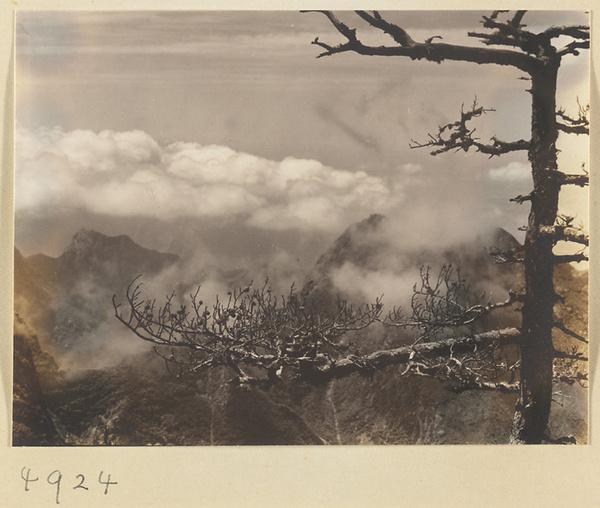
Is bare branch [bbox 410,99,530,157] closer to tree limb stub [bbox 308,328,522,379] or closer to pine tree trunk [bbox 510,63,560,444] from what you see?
pine tree trunk [bbox 510,63,560,444]

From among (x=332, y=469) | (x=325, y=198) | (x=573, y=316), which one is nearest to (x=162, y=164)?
(x=325, y=198)

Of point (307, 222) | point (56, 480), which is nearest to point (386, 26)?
point (307, 222)

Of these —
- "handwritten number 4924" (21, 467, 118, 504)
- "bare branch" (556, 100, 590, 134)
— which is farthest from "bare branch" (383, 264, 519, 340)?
"handwritten number 4924" (21, 467, 118, 504)

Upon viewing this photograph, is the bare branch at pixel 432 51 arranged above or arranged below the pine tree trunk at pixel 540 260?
above

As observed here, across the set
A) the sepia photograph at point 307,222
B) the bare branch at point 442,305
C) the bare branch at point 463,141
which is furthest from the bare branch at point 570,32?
the bare branch at point 442,305

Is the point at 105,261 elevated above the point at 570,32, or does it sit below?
below

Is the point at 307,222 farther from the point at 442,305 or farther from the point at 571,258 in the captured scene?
the point at 571,258

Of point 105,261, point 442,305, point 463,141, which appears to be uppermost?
point 463,141

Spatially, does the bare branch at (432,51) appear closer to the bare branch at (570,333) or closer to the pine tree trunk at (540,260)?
the pine tree trunk at (540,260)
